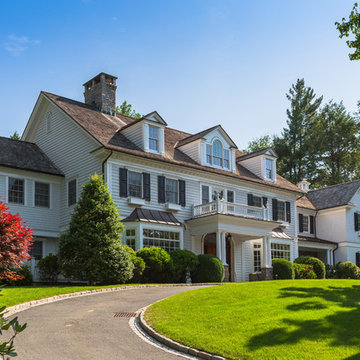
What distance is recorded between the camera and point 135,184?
83.1ft

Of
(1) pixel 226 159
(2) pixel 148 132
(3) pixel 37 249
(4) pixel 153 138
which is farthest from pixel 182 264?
(1) pixel 226 159

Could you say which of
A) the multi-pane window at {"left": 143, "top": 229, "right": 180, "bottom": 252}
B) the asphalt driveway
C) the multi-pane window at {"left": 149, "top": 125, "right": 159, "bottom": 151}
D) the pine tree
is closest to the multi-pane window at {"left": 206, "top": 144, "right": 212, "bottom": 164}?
the multi-pane window at {"left": 149, "top": 125, "right": 159, "bottom": 151}

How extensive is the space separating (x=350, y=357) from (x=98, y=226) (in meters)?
13.9

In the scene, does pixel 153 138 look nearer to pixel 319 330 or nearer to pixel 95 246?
pixel 95 246

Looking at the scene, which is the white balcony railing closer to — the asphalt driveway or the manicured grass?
the manicured grass

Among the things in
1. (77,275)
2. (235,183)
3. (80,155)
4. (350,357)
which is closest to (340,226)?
(235,183)

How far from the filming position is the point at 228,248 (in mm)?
30125

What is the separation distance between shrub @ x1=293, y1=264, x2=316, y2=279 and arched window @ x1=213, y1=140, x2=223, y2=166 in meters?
7.64

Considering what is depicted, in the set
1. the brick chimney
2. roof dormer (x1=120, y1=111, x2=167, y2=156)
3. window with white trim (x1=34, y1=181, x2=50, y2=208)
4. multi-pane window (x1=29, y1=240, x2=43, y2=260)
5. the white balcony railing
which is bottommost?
multi-pane window (x1=29, y1=240, x2=43, y2=260)

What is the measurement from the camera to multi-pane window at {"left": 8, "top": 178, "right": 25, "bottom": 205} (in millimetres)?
24625

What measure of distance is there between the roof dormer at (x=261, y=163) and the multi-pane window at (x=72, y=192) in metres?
12.1

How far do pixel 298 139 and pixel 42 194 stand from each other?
37873 mm

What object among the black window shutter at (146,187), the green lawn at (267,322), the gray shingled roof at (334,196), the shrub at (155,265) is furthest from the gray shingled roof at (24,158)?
the gray shingled roof at (334,196)

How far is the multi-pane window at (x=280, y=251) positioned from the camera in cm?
3209
